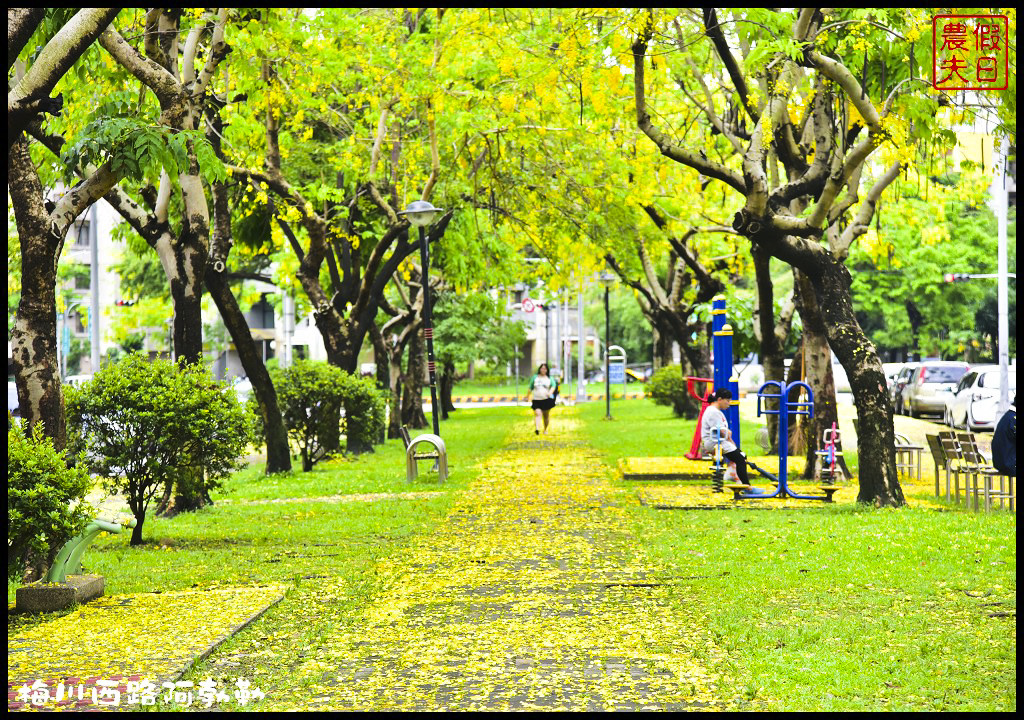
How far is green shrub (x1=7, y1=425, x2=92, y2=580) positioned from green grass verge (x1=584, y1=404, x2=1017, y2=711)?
14.2ft

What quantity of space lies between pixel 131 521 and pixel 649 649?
8820 mm

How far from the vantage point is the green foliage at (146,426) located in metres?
12.6

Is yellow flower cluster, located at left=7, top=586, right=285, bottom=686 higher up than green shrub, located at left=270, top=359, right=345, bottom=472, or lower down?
lower down

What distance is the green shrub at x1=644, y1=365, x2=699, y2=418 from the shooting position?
37969 millimetres

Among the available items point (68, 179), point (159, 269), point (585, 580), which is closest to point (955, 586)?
point (585, 580)

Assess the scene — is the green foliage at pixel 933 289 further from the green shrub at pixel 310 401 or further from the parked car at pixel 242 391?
the green shrub at pixel 310 401

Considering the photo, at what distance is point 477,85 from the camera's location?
21.3 meters

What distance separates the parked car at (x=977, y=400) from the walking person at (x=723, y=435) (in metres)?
14.7

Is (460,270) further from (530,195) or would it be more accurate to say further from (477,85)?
(477,85)

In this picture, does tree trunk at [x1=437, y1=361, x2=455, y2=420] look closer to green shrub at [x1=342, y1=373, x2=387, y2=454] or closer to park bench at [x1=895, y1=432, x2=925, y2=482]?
green shrub at [x1=342, y1=373, x2=387, y2=454]

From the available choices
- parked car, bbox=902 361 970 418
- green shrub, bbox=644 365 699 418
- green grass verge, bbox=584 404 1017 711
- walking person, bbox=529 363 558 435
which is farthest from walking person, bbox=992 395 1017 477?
parked car, bbox=902 361 970 418

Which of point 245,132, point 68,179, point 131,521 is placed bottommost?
point 131,521

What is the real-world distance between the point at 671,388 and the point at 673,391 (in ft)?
0.69

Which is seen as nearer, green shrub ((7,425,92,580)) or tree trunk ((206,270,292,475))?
green shrub ((7,425,92,580))
